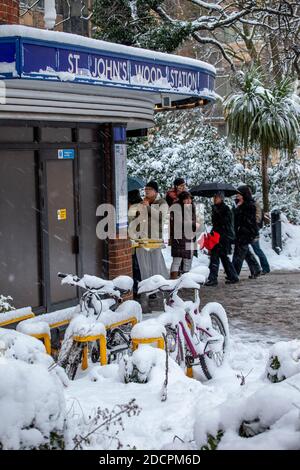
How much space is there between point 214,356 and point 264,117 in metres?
10.2

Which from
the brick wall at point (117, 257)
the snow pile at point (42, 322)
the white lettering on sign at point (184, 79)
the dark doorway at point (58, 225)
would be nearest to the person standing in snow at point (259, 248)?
the brick wall at point (117, 257)

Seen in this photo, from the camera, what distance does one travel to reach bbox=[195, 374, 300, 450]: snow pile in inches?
115

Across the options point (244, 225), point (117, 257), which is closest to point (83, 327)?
point (117, 257)

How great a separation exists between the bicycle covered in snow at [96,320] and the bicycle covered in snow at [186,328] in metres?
0.35

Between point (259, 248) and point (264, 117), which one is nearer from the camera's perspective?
point (259, 248)

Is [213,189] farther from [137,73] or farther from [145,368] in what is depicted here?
[145,368]

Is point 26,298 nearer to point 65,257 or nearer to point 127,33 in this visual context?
point 65,257

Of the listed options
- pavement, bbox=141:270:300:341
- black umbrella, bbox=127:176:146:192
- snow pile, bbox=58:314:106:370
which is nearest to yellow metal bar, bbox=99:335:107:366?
snow pile, bbox=58:314:106:370

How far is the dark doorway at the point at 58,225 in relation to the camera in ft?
30.2

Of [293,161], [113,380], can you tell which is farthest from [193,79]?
[293,161]

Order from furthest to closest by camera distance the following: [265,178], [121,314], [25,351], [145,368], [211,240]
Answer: [265,178] < [211,240] < [121,314] < [145,368] < [25,351]

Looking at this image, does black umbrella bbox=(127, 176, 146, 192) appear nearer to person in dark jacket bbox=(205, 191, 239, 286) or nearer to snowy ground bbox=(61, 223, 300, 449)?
person in dark jacket bbox=(205, 191, 239, 286)

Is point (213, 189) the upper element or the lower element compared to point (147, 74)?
lower

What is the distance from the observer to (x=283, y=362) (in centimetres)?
481
